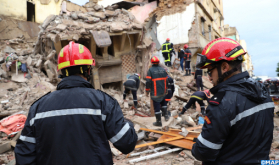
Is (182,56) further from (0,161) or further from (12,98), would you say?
(0,161)

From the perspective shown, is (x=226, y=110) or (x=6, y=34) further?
(x=6, y=34)

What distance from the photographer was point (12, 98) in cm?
650

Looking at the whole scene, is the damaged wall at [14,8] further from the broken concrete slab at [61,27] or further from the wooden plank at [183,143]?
the wooden plank at [183,143]

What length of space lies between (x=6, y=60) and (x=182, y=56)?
919 cm

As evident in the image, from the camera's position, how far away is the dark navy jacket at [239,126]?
121cm

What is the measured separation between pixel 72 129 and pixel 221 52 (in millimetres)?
1228

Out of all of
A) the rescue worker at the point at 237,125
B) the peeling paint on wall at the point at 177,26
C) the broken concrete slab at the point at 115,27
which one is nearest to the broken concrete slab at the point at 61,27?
the broken concrete slab at the point at 115,27

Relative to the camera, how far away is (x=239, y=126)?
1207 millimetres

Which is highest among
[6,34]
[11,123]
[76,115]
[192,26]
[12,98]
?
[192,26]

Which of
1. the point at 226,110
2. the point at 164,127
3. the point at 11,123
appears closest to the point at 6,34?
the point at 11,123

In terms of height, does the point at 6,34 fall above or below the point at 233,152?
above

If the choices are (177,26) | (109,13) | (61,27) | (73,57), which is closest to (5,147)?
(73,57)

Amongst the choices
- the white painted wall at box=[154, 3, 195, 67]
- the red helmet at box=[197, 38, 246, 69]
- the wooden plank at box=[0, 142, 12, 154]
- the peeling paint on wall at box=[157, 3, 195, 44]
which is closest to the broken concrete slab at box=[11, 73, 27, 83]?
the wooden plank at box=[0, 142, 12, 154]

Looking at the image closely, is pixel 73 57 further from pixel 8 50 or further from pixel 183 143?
pixel 8 50
